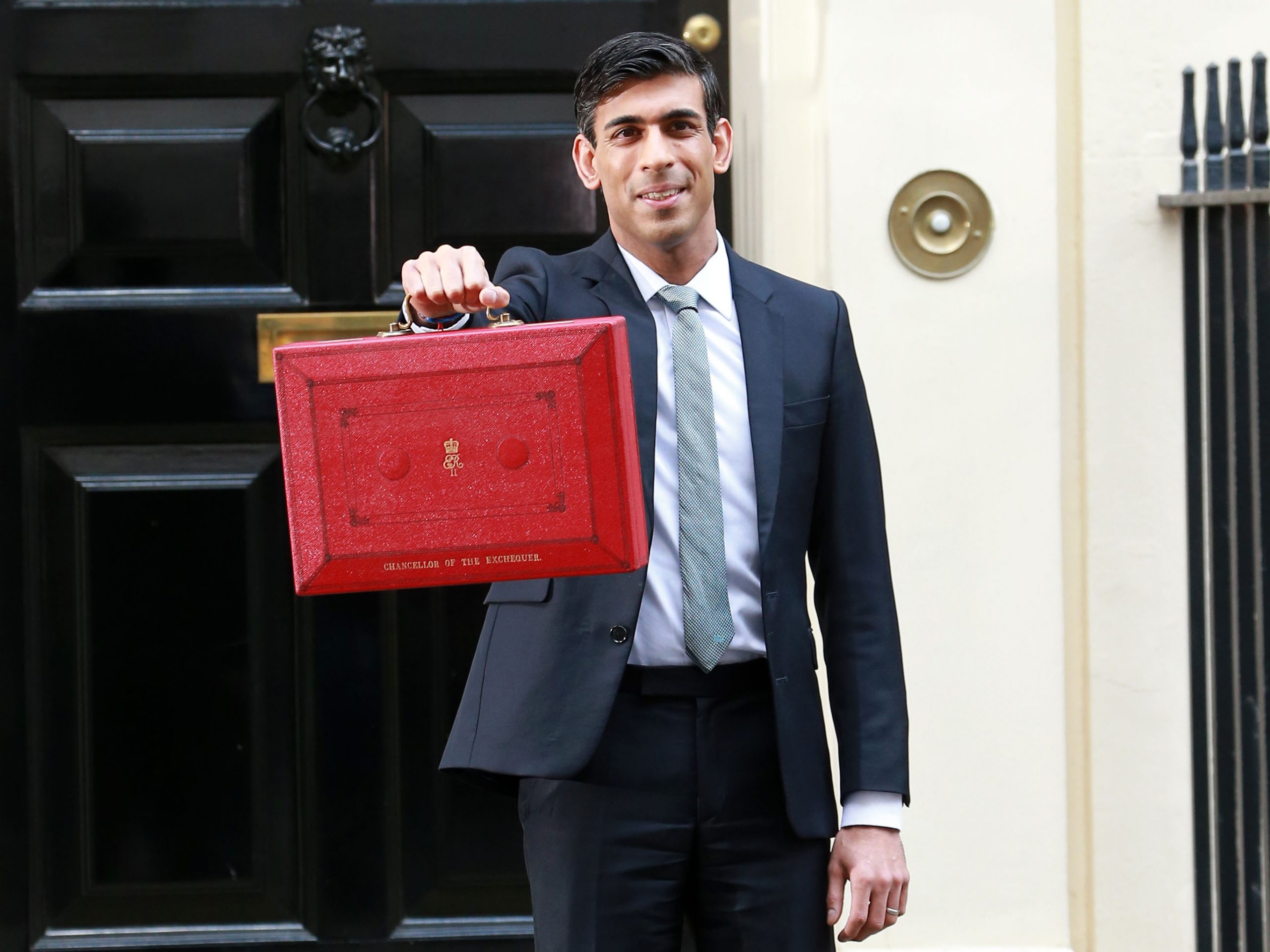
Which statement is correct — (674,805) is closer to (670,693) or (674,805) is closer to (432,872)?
(670,693)

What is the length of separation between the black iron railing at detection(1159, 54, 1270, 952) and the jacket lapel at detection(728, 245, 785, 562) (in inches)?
43.7

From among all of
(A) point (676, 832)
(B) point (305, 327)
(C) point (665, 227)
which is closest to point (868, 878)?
(A) point (676, 832)

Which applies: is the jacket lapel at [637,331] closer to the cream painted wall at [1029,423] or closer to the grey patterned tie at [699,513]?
the grey patterned tie at [699,513]

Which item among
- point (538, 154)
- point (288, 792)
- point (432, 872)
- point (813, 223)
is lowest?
point (432, 872)

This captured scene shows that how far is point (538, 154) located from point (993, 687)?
1.39 metres

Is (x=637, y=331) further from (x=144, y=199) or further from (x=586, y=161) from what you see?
(x=144, y=199)

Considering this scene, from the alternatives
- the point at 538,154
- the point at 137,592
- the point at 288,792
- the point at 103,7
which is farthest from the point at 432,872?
the point at 103,7

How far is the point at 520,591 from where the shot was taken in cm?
177

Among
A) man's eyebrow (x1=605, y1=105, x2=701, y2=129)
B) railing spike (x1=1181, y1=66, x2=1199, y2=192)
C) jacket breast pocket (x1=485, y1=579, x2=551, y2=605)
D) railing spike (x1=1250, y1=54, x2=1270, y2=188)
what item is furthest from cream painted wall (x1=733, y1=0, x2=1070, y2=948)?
jacket breast pocket (x1=485, y1=579, x2=551, y2=605)

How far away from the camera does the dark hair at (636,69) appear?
68.4 inches

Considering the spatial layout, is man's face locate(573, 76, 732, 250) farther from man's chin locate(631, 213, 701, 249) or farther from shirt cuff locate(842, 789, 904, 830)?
shirt cuff locate(842, 789, 904, 830)

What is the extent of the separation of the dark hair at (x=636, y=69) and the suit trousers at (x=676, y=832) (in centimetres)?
73

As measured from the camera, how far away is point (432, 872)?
2795 millimetres

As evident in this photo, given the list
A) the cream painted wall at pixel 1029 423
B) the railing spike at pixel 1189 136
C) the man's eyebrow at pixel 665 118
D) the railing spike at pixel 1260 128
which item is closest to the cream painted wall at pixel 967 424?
the cream painted wall at pixel 1029 423
